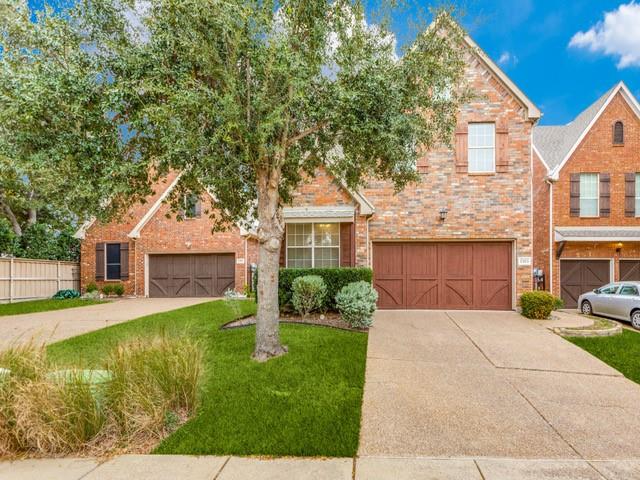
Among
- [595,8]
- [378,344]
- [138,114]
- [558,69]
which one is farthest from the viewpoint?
[558,69]

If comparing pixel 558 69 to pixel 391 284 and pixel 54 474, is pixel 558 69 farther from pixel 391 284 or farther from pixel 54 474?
pixel 54 474

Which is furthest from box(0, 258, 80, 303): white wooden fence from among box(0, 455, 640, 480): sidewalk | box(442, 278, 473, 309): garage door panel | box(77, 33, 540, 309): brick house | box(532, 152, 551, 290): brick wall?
box(532, 152, 551, 290): brick wall

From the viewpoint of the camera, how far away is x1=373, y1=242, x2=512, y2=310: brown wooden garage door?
12.1m

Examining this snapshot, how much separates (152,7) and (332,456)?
7521 millimetres

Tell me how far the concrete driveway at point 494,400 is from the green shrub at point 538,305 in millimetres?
2066

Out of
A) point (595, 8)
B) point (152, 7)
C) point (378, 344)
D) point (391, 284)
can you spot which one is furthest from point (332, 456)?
point (595, 8)

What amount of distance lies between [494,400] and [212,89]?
262 inches

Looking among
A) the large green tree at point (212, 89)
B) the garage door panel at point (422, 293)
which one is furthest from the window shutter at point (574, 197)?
the large green tree at point (212, 89)

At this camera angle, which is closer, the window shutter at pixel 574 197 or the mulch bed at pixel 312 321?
the mulch bed at pixel 312 321

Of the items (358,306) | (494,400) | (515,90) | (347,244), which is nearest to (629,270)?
(515,90)

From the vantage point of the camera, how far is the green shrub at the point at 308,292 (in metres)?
9.73

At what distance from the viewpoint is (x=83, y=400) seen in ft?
12.5

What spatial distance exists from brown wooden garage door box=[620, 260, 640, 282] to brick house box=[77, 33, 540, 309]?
620 cm

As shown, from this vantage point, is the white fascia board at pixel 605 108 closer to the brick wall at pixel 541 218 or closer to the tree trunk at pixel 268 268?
the brick wall at pixel 541 218
